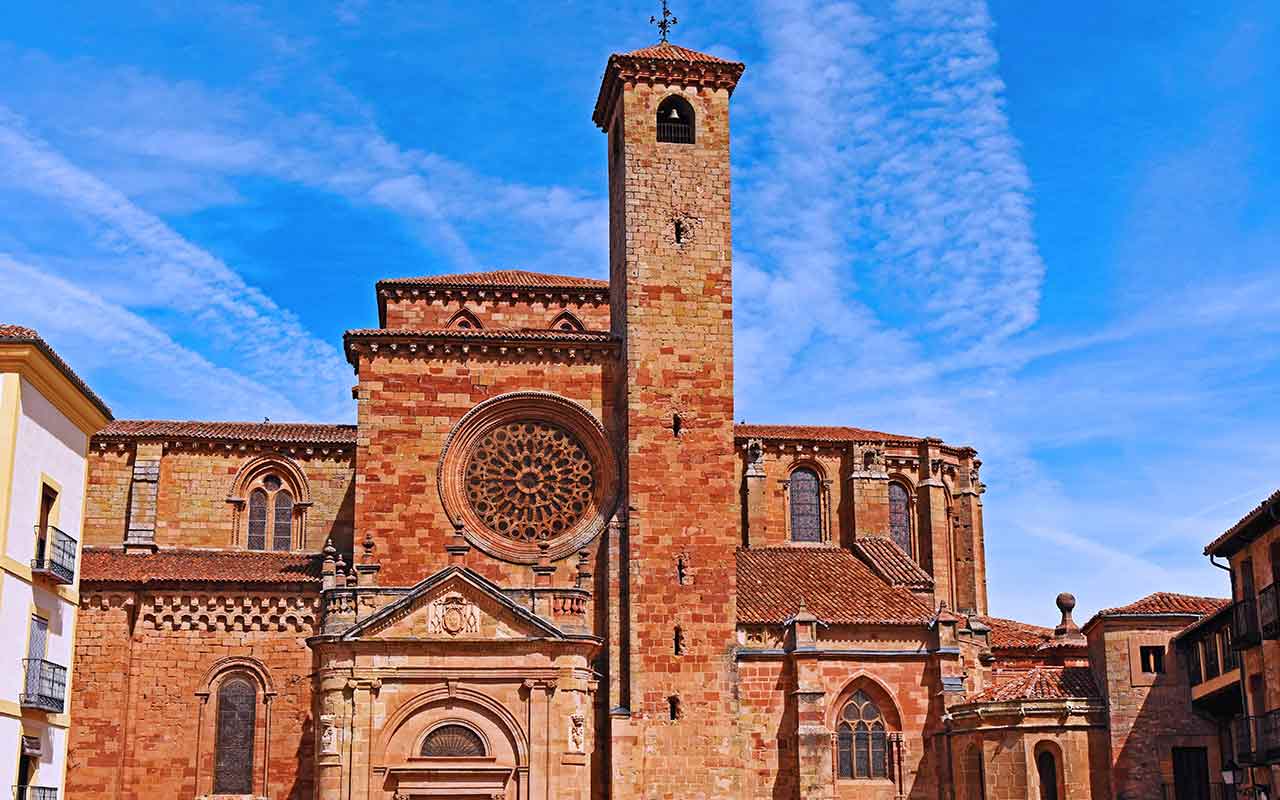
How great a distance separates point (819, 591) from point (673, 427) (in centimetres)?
622

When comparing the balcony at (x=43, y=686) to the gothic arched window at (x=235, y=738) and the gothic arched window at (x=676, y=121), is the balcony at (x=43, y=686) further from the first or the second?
the gothic arched window at (x=676, y=121)

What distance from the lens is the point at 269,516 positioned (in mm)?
41688

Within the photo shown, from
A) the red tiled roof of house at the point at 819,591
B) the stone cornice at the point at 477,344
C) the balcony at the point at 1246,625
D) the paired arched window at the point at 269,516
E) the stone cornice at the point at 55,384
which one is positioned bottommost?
the balcony at the point at 1246,625

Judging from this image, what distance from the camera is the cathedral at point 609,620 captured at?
1268 inches

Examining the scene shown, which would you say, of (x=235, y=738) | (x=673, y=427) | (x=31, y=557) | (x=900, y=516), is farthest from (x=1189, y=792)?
(x=31, y=557)

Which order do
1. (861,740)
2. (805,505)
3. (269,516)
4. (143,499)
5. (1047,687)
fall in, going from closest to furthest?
(1047,687) < (861,740) < (143,499) < (269,516) < (805,505)

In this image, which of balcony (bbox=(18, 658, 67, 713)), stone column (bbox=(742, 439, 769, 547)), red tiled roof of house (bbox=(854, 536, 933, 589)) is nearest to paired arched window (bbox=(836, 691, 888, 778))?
red tiled roof of house (bbox=(854, 536, 933, 589))

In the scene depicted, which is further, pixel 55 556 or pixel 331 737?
pixel 331 737

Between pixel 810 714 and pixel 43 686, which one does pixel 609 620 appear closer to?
pixel 810 714

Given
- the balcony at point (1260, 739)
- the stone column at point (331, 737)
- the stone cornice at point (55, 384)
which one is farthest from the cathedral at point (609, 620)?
the stone cornice at point (55, 384)

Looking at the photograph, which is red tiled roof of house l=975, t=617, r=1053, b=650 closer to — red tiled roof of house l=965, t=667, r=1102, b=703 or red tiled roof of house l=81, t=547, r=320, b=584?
red tiled roof of house l=965, t=667, r=1102, b=703

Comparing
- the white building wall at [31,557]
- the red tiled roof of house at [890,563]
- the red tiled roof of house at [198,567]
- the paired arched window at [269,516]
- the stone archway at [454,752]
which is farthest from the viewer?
the red tiled roof of house at [890,563]

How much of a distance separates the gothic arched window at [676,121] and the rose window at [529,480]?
322 inches

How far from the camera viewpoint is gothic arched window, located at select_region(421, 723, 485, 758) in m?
31.9
